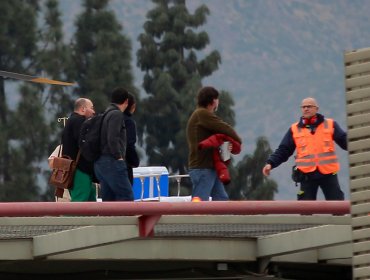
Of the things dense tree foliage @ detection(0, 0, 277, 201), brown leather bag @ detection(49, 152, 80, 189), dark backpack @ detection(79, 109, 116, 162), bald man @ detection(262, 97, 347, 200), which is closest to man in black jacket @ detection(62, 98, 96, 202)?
brown leather bag @ detection(49, 152, 80, 189)

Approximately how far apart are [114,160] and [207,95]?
1.26 metres

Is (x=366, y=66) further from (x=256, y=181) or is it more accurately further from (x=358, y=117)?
(x=256, y=181)

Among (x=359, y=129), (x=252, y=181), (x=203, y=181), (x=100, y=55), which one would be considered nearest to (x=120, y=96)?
(x=203, y=181)

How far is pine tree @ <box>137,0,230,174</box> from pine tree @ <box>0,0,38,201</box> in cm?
344

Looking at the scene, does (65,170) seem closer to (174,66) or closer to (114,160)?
(114,160)

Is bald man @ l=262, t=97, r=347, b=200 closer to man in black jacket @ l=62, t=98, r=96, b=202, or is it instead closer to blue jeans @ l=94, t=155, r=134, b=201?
man in black jacket @ l=62, t=98, r=96, b=202

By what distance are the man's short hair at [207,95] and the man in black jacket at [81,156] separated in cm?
99

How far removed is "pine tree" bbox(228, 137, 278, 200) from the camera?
54062 mm

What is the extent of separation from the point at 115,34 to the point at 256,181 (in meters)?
5.93

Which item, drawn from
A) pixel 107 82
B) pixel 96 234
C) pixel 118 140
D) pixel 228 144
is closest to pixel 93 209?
pixel 96 234

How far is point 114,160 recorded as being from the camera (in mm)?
16125

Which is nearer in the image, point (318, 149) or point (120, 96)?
point (120, 96)

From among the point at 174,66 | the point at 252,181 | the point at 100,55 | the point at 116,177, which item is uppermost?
the point at 100,55

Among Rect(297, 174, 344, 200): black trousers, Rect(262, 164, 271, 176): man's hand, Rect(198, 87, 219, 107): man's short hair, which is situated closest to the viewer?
Rect(198, 87, 219, 107): man's short hair
